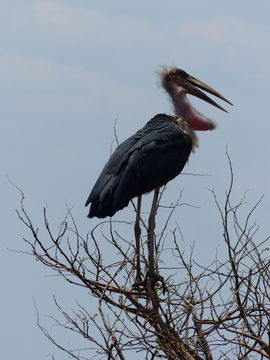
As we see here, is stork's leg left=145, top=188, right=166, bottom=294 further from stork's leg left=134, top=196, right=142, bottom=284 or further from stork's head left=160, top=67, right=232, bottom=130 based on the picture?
Answer: stork's head left=160, top=67, right=232, bottom=130

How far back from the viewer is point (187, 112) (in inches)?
455

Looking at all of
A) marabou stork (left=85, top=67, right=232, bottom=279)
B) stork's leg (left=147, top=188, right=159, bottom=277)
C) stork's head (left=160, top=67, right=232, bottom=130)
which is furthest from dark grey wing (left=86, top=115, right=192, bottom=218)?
stork's head (left=160, top=67, right=232, bottom=130)

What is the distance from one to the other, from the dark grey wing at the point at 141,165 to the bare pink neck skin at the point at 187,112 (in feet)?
1.33

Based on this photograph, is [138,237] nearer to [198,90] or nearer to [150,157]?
[150,157]

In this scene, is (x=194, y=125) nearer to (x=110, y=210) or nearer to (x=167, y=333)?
(x=110, y=210)

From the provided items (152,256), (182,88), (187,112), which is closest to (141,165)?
(152,256)

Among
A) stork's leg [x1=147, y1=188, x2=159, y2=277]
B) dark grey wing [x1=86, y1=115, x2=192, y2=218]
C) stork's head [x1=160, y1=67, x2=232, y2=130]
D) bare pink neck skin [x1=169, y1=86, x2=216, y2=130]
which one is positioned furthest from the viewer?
stork's head [x1=160, y1=67, x2=232, y2=130]

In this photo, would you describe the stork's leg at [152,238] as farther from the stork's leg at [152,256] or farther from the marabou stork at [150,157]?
the marabou stork at [150,157]

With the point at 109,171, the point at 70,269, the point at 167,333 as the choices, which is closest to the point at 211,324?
the point at 167,333

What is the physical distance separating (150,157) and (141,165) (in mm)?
189

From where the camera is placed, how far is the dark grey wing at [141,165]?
9805mm

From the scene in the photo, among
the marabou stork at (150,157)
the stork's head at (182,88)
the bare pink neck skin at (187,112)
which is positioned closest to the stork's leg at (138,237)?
the marabou stork at (150,157)

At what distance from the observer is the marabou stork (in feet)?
32.3

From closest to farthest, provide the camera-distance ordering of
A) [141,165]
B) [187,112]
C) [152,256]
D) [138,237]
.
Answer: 1. [152,256]
2. [141,165]
3. [138,237]
4. [187,112]
